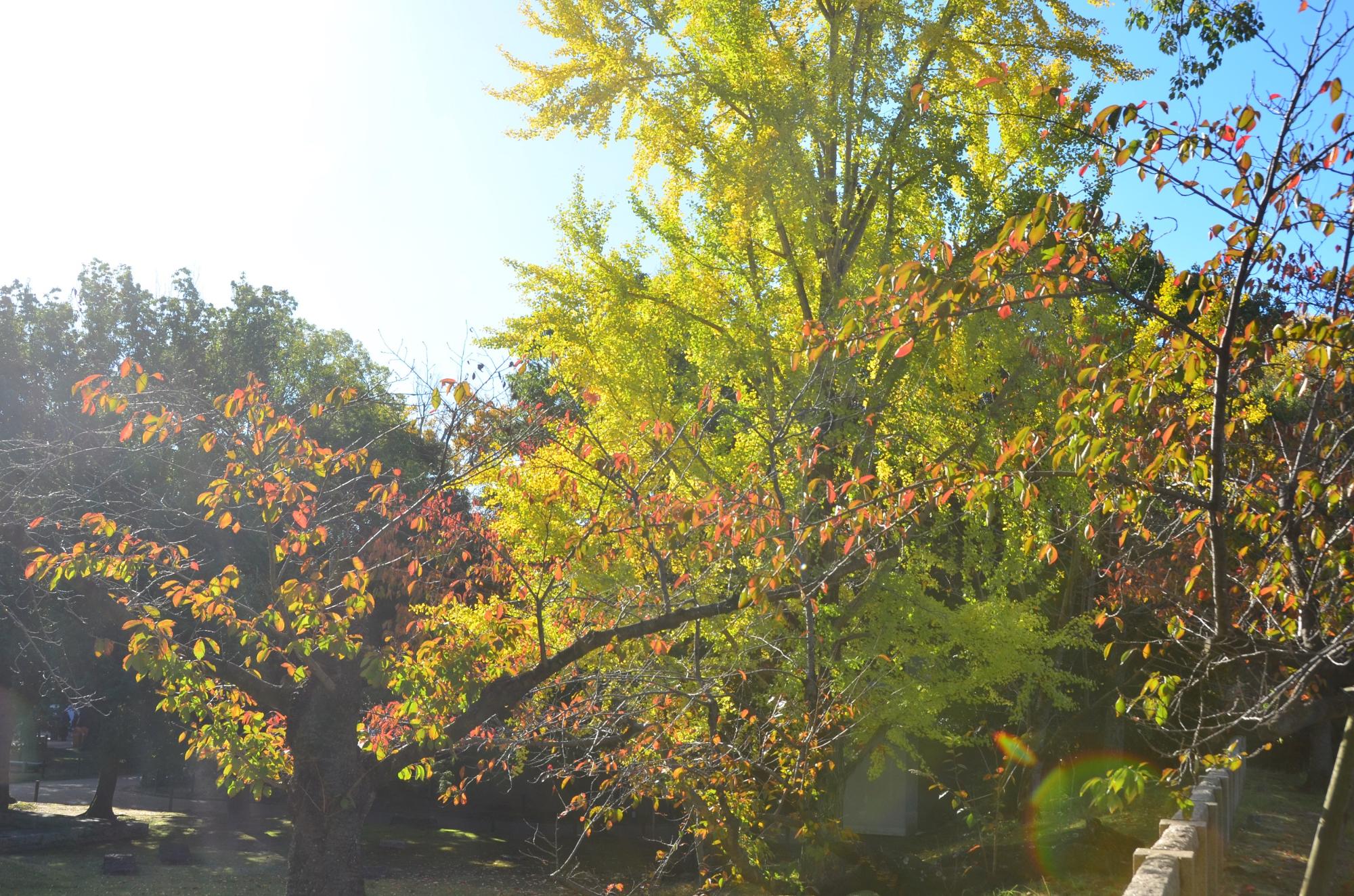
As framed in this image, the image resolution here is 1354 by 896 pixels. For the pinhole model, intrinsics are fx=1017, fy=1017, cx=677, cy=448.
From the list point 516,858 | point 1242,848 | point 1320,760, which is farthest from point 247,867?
point 1320,760

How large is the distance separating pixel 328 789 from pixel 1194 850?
19.3 ft

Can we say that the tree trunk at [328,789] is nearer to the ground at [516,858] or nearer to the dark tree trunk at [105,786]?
the ground at [516,858]

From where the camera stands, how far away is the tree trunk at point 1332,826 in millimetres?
7125

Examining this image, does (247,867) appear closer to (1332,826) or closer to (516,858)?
(516,858)

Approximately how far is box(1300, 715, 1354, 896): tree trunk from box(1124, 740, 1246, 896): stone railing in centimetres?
66

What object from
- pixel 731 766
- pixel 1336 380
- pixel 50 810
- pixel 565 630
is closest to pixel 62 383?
pixel 50 810

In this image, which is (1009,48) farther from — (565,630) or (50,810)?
(50,810)

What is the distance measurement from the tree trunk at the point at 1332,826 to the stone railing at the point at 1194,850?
657 mm

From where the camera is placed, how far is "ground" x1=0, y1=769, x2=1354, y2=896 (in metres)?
12.0

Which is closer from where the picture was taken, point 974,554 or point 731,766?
point 731,766

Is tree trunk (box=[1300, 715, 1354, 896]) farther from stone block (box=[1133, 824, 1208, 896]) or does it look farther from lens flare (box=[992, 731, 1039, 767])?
lens flare (box=[992, 731, 1039, 767])

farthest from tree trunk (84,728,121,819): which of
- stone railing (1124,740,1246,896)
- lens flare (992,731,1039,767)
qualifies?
stone railing (1124,740,1246,896)

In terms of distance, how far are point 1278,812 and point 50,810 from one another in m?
25.9

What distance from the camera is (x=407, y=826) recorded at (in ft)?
82.7
